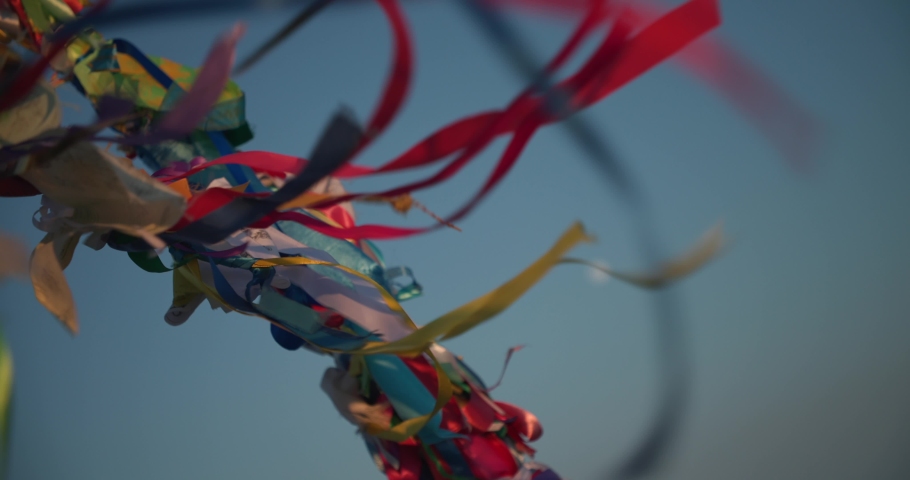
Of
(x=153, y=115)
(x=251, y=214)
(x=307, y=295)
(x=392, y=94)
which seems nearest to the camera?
(x=392, y=94)

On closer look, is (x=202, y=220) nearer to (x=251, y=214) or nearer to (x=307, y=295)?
(x=251, y=214)

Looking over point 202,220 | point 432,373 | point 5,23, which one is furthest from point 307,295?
point 5,23

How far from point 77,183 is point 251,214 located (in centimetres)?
19

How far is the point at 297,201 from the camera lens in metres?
0.70

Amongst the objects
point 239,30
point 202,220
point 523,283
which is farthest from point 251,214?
point 523,283

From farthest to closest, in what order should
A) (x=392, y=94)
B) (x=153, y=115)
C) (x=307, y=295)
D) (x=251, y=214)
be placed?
(x=153, y=115) → (x=307, y=295) → (x=251, y=214) → (x=392, y=94)

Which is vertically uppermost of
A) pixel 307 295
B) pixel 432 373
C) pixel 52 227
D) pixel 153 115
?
pixel 153 115

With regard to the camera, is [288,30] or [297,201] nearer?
[288,30]

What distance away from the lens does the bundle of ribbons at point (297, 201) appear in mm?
578

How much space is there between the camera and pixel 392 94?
554 mm

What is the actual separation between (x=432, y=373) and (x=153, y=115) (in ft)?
1.90

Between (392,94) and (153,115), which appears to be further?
(153,115)

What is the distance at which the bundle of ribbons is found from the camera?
0.58 metres

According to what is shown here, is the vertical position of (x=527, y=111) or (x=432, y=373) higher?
(x=527, y=111)
